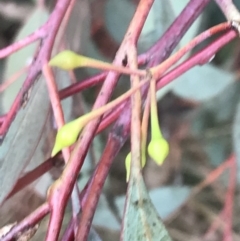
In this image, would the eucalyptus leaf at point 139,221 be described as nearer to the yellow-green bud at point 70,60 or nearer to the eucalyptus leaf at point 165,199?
the yellow-green bud at point 70,60

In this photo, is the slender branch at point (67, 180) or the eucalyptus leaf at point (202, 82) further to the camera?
the eucalyptus leaf at point (202, 82)

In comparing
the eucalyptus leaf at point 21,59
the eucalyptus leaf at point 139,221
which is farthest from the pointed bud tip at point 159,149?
the eucalyptus leaf at point 21,59

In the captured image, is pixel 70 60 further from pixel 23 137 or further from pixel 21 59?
pixel 21 59

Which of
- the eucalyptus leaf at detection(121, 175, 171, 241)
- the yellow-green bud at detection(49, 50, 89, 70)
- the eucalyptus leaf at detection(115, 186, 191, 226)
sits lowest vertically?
the eucalyptus leaf at detection(115, 186, 191, 226)

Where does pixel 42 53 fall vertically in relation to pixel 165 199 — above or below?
above

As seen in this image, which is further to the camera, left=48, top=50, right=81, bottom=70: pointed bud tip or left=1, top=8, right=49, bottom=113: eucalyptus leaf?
left=1, top=8, right=49, bottom=113: eucalyptus leaf

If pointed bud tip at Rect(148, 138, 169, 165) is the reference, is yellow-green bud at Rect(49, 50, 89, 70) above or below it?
above

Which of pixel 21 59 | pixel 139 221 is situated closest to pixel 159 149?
pixel 139 221

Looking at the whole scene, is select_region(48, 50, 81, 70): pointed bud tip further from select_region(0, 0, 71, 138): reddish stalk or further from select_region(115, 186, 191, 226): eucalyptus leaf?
select_region(115, 186, 191, 226): eucalyptus leaf

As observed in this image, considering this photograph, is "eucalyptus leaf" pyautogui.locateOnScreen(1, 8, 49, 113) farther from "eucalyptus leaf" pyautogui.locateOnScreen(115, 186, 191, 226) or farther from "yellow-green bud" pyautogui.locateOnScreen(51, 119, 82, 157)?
"yellow-green bud" pyautogui.locateOnScreen(51, 119, 82, 157)

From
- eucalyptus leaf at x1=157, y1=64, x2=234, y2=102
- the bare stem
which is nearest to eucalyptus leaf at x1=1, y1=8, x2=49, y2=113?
eucalyptus leaf at x1=157, y1=64, x2=234, y2=102
